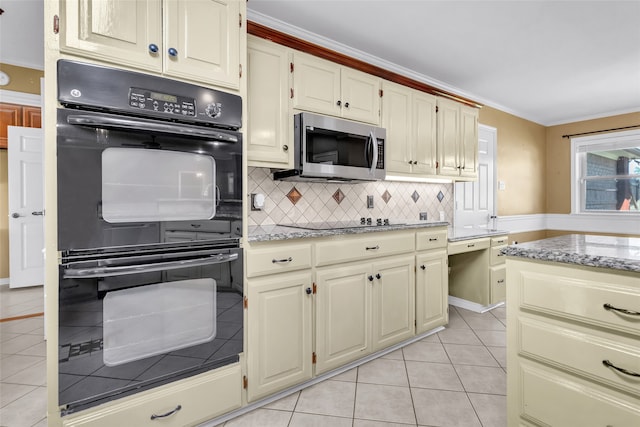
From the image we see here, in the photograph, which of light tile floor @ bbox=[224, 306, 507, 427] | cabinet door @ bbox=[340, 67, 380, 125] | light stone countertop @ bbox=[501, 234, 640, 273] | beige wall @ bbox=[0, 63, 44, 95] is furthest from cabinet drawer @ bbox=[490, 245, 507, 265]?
beige wall @ bbox=[0, 63, 44, 95]

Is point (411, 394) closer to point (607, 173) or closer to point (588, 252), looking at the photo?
point (588, 252)

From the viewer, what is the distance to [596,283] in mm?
1163

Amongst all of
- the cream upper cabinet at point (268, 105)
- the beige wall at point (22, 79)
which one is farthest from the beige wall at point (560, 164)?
the beige wall at point (22, 79)

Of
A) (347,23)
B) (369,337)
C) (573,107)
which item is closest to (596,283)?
(369,337)

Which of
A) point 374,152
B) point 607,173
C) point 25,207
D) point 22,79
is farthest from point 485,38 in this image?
point 25,207

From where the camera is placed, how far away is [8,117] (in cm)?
365

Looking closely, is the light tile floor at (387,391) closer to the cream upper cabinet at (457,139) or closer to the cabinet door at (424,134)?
the cabinet door at (424,134)

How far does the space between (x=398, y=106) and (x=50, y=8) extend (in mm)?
2412

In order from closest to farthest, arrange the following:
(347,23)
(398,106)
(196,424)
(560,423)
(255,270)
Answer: (560,423) < (196,424) < (255,270) < (347,23) < (398,106)

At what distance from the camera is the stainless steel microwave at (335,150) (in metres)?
2.19

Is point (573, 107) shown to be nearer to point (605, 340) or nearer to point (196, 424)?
point (605, 340)

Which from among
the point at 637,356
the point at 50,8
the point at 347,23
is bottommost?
the point at 637,356

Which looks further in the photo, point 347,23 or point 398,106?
point 398,106

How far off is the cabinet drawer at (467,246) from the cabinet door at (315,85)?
5.40ft
